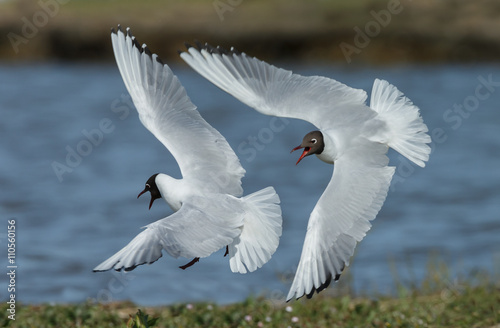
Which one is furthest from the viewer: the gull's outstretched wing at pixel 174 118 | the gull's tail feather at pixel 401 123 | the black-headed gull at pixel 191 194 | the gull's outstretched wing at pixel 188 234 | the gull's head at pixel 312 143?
the gull's tail feather at pixel 401 123

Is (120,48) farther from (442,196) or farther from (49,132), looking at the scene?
(49,132)

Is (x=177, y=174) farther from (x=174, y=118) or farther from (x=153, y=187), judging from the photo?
(x=153, y=187)

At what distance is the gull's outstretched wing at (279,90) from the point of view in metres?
4.55

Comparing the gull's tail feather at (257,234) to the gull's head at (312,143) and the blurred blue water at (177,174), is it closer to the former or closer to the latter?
the gull's head at (312,143)

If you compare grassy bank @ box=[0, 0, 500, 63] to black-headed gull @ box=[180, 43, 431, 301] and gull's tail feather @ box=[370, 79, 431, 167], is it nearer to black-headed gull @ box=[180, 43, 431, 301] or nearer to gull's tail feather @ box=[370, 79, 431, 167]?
gull's tail feather @ box=[370, 79, 431, 167]

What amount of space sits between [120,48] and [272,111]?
2.90 feet

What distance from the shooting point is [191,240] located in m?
3.93

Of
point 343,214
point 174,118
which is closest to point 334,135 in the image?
point 343,214

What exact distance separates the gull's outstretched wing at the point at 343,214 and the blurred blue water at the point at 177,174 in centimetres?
232

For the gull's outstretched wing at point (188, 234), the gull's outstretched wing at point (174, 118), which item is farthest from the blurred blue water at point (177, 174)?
the gull's outstretched wing at point (188, 234)

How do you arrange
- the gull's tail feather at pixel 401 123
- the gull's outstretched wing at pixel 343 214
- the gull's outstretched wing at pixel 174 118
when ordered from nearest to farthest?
the gull's outstretched wing at pixel 343 214
the gull's outstretched wing at pixel 174 118
the gull's tail feather at pixel 401 123

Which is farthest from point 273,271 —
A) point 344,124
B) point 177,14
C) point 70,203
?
point 177,14

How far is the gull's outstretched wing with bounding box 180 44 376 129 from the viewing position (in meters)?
4.55

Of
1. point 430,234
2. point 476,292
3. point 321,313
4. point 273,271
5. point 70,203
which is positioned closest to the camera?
point 321,313
